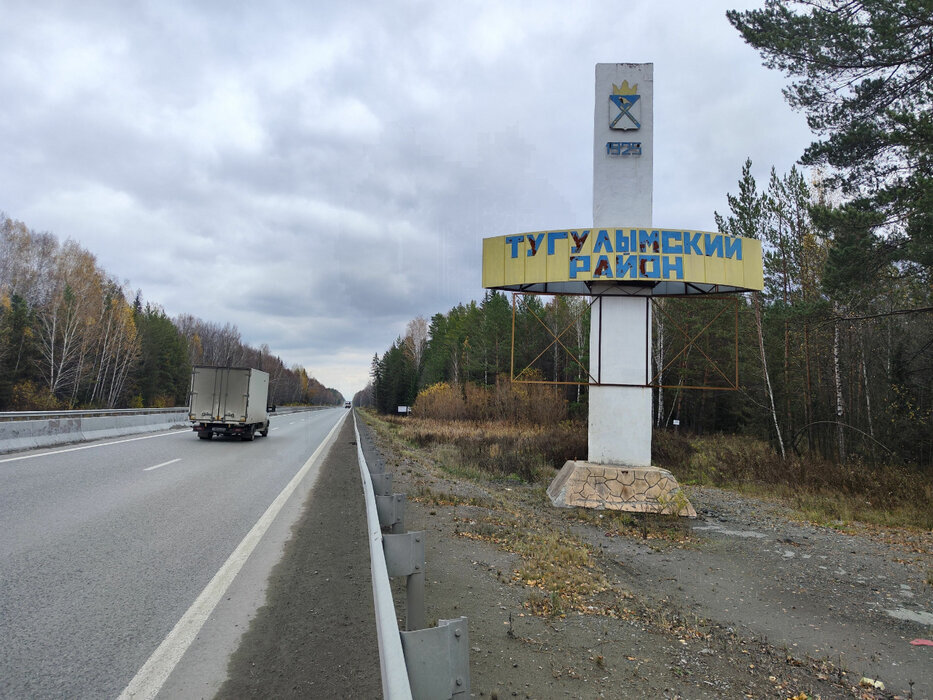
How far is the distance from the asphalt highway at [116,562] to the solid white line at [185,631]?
1 centimetres

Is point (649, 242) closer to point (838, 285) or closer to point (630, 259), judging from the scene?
point (630, 259)

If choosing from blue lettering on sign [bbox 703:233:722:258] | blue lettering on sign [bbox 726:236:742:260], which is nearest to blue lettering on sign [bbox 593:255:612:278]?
blue lettering on sign [bbox 703:233:722:258]

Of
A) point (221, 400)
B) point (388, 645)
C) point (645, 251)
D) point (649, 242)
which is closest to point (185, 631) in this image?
point (388, 645)

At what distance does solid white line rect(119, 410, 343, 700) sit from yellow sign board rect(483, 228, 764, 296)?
7.93 meters

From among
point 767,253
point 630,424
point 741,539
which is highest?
point 767,253

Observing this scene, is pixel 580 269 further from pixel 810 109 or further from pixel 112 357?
pixel 112 357

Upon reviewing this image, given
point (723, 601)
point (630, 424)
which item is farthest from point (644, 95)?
point (723, 601)

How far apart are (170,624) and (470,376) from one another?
194ft

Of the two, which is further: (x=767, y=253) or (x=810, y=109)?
(x=767, y=253)

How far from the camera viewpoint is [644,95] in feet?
42.5

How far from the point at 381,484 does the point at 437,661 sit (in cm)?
420

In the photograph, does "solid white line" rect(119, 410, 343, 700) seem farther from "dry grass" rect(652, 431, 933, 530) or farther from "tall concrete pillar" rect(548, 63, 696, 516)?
"dry grass" rect(652, 431, 933, 530)

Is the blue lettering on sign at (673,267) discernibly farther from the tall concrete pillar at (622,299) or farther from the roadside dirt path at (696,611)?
the roadside dirt path at (696,611)

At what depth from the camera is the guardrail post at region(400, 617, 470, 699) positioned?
8.34ft
